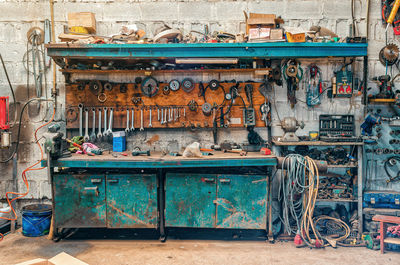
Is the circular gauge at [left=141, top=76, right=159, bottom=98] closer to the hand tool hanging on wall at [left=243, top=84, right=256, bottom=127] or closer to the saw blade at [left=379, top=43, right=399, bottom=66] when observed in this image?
the hand tool hanging on wall at [left=243, top=84, right=256, bottom=127]

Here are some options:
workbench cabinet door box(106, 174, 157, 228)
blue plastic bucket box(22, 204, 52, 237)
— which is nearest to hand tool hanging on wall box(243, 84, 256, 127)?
workbench cabinet door box(106, 174, 157, 228)

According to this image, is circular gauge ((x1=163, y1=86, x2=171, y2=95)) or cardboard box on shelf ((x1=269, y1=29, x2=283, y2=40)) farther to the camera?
circular gauge ((x1=163, y1=86, x2=171, y2=95))

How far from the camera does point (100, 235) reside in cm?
339

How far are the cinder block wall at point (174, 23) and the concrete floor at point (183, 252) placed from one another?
3.11 feet

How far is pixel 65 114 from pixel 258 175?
249 centimetres

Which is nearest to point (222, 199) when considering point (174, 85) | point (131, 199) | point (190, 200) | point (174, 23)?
point (190, 200)

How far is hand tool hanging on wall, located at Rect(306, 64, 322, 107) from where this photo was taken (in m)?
3.67

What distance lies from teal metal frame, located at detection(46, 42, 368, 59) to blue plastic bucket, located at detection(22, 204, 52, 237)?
1.76 meters

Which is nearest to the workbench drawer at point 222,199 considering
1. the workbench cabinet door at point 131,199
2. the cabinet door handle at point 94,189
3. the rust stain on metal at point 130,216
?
the workbench cabinet door at point 131,199

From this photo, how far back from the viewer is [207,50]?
322cm

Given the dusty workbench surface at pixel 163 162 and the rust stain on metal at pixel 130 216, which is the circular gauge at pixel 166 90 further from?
the rust stain on metal at pixel 130 216

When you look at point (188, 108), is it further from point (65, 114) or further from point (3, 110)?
point (3, 110)

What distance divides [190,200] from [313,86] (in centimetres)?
209

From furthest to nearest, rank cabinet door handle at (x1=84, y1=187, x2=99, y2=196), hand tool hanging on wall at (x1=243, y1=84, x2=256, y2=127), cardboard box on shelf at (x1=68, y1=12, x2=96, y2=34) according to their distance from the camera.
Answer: hand tool hanging on wall at (x1=243, y1=84, x2=256, y2=127), cardboard box on shelf at (x1=68, y1=12, x2=96, y2=34), cabinet door handle at (x1=84, y1=187, x2=99, y2=196)
